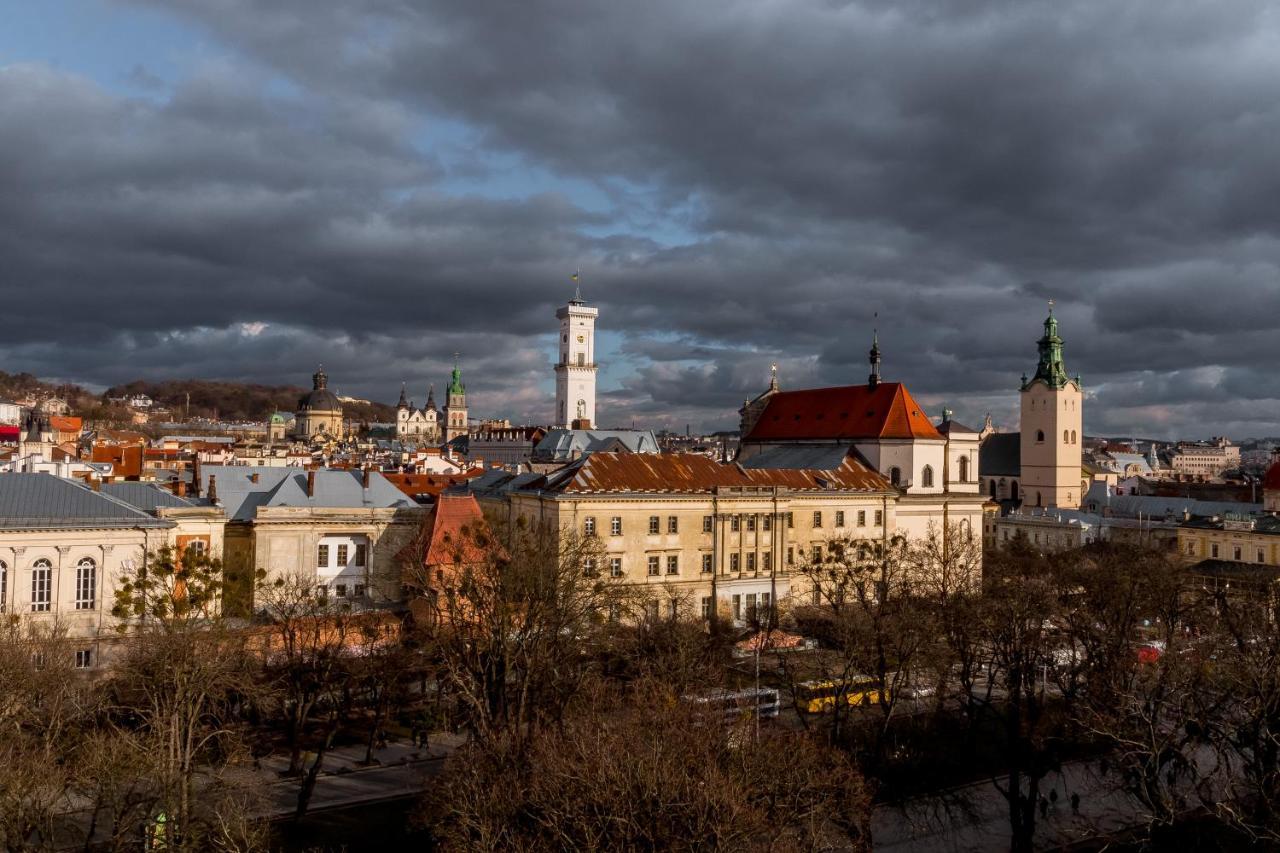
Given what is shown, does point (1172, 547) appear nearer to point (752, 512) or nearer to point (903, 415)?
point (903, 415)

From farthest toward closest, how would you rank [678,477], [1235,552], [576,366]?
[576,366] < [1235,552] < [678,477]

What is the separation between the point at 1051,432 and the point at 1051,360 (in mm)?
8729

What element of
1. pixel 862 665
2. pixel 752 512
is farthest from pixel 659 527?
pixel 862 665

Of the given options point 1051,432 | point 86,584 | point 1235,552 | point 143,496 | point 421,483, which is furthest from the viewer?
point 1051,432

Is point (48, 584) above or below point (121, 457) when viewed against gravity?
below

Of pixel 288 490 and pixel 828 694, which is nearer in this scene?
pixel 828 694

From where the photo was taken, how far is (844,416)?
7531 centimetres

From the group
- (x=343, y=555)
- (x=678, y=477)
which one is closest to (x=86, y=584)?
(x=343, y=555)

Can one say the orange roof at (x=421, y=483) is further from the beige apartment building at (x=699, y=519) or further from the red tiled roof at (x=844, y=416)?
the red tiled roof at (x=844, y=416)

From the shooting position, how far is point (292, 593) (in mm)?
37375

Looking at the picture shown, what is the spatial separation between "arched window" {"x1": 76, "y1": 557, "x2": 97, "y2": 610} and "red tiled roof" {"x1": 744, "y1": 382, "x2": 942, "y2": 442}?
1973 inches

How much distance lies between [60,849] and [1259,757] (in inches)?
1169

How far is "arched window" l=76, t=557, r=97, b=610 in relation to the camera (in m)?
40.0

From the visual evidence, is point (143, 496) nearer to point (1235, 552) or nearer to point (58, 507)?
point (58, 507)
